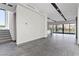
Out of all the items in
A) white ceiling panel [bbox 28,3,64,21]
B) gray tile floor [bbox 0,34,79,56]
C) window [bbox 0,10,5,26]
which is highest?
white ceiling panel [bbox 28,3,64,21]

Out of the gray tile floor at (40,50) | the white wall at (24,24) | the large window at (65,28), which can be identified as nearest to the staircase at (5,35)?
the gray tile floor at (40,50)

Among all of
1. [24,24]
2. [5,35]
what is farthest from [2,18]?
[24,24]

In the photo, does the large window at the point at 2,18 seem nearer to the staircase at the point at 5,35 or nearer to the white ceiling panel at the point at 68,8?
the staircase at the point at 5,35


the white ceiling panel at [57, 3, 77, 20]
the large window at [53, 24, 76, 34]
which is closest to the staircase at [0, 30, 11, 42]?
the white ceiling panel at [57, 3, 77, 20]

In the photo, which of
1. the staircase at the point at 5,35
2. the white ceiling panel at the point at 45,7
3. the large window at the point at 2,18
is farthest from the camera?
the large window at the point at 2,18

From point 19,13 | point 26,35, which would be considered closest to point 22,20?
point 19,13

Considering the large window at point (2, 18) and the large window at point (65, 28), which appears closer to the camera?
the large window at point (2, 18)

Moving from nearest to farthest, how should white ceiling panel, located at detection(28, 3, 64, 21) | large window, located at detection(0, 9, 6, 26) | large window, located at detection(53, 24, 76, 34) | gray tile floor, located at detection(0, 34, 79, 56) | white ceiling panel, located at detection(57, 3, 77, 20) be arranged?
gray tile floor, located at detection(0, 34, 79, 56), white ceiling panel, located at detection(57, 3, 77, 20), white ceiling panel, located at detection(28, 3, 64, 21), large window, located at detection(0, 9, 6, 26), large window, located at detection(53, 24, 76, 34)

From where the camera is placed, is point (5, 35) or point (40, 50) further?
point (5, 35)

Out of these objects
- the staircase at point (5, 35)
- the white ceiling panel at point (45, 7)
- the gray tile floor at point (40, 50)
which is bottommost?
the gray tile floor at point (40, 50)

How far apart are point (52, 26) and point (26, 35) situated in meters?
16.0

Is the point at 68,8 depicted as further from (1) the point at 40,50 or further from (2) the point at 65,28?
(2) the point at 65,28

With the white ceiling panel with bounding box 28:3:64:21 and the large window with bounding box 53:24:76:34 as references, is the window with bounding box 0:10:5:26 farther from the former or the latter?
the large window with bounding box 53:24:76:34

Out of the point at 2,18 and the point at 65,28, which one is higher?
the point at 2,18
